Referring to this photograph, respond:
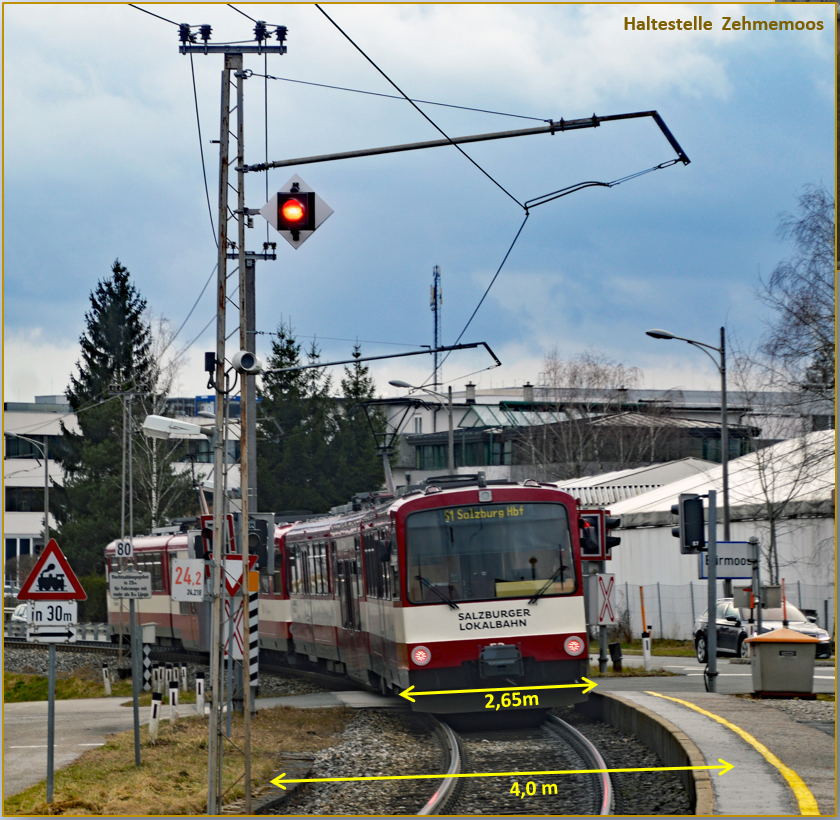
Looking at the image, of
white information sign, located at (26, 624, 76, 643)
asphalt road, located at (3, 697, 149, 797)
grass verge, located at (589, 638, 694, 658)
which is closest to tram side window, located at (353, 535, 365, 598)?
asphalt road, located at (3, 697, 149, 797)

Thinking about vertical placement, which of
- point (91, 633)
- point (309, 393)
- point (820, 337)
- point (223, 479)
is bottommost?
point (91, 633)

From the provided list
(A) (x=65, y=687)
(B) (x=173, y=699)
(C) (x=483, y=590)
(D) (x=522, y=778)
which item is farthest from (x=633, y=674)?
(A) (x=65, y=687)

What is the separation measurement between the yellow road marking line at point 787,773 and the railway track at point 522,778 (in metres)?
1.51

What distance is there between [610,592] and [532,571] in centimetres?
825

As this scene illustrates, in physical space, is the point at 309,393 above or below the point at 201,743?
above

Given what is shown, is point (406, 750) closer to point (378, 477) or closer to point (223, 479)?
point (223, 479)

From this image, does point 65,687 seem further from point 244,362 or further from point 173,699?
point 244,362

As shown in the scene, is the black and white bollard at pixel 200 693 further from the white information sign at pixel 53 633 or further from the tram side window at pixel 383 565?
the white information sign at pixel 53 633

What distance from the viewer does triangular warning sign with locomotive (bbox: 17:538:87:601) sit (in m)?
13.6

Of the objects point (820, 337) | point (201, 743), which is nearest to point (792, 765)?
point (201, 743)

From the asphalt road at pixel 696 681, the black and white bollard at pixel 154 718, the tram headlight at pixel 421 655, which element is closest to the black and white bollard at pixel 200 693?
the black and white bollard at pixel 154 718

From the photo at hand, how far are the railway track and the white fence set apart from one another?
21.6 metres

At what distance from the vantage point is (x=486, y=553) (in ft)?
57.9

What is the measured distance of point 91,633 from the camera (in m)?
58.3
